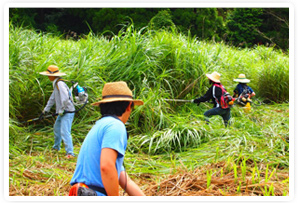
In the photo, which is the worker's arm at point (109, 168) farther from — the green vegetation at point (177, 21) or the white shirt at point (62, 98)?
the green vegetation at point (177, 21)

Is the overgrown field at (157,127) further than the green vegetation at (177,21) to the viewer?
No

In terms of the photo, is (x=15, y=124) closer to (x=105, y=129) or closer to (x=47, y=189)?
(x=47, y=189)

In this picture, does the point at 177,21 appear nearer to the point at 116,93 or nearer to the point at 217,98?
the point at 217,98

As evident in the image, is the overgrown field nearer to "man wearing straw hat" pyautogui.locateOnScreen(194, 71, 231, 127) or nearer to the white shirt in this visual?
"man wearing straw hat" pyautogui.locateOnScreen(194, 71, 231, 127)

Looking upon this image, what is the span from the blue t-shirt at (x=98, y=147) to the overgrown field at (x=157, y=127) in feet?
5.25

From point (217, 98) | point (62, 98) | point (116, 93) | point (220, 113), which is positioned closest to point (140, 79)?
point (217, 98)

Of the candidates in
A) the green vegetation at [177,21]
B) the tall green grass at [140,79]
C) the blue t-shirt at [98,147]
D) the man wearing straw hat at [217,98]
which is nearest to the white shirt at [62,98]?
the tall green grass at [140,79]

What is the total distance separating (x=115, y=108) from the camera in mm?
2109

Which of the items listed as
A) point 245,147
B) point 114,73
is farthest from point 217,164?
point 114,73

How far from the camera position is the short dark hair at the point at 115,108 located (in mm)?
2109

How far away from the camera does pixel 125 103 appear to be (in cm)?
213

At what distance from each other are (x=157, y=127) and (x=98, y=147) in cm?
364

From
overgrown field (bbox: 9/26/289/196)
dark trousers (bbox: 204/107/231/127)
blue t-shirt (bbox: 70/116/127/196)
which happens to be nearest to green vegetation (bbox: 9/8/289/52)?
overgrown field (bbox: 9/26/289/196)

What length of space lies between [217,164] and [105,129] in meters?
2.47
